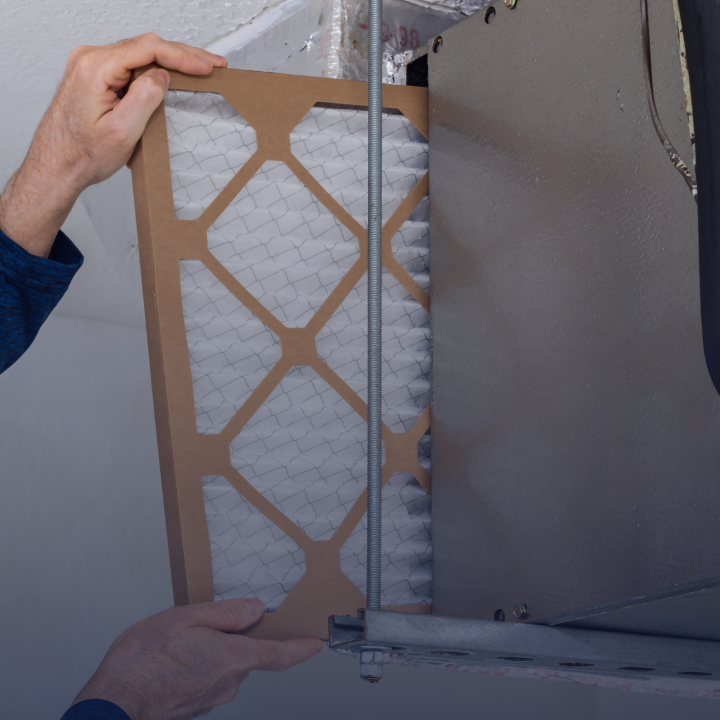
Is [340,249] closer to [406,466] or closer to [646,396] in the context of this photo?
[406,466]

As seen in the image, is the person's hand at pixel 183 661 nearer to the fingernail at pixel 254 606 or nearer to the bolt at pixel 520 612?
the fingernail at pixel 254 606

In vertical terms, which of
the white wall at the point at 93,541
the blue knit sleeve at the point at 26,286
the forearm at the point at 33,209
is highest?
the forearm at the point at 33,209

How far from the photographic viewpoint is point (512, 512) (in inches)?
28.5

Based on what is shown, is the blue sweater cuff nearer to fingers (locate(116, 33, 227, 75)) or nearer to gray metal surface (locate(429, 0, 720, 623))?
fingers (locate(116, 33, 227, 75))

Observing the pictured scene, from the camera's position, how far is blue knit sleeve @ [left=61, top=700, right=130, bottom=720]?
60cm

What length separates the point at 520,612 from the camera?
27.5 inches

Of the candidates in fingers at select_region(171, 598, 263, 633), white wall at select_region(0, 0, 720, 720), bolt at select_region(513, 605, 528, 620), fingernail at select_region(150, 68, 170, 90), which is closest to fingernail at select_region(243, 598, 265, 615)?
fingers at select_region(171, 598, 263, 633)

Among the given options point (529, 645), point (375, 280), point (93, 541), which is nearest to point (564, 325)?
point (375, 280)

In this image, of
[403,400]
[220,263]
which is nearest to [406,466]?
[403,400]

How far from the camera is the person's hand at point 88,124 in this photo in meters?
0.74

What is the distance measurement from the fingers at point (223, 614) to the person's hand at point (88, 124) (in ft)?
1.64

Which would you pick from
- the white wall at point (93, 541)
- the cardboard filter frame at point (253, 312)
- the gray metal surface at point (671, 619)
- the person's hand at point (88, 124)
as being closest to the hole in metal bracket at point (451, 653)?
the gray metal surface at point (671, 619)

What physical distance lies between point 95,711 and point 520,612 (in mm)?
407

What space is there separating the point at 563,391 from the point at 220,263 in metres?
0.39
